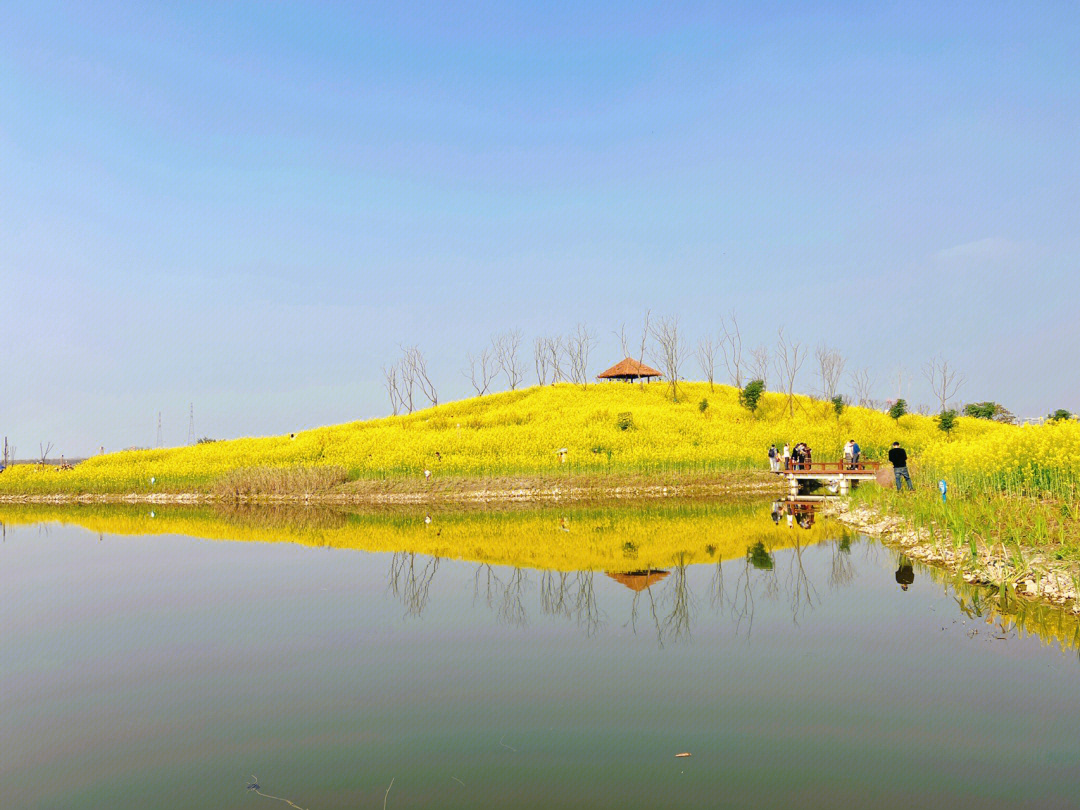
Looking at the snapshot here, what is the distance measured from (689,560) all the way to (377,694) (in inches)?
425

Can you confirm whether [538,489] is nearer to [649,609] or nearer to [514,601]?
[514,601]

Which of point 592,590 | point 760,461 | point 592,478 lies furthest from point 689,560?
point 760,461

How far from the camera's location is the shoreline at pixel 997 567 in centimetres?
1384

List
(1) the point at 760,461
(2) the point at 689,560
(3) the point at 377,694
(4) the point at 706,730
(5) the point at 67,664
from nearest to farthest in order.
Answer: (4) the point at 706,730, (3) the point at 377,694, (5) the point at 67,664, (2) the point at 689,560, (1) the point at 760,461

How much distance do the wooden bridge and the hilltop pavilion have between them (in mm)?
34495

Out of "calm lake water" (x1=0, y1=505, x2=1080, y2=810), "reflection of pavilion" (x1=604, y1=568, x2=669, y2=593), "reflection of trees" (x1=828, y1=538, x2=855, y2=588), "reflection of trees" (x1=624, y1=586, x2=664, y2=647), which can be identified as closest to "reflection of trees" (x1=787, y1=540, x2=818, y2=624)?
"calm lake water" (x1=0, y1=505, x2=1080, y2=810)

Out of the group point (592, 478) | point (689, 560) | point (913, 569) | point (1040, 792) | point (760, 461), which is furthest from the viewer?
point (760, 461)

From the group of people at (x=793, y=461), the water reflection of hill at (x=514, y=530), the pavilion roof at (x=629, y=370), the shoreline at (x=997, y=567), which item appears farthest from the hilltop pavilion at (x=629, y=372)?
the shoreline at (x=997, y=567)

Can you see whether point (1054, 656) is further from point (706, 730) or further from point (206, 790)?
point (206, 790)

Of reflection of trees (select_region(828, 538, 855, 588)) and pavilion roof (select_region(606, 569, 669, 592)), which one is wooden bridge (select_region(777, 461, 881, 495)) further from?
pavilion roof (select_region(606, 569, 669, 592))

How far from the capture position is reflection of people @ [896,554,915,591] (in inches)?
643

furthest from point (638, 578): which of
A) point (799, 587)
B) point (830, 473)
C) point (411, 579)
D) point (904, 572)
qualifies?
point (830, 473)

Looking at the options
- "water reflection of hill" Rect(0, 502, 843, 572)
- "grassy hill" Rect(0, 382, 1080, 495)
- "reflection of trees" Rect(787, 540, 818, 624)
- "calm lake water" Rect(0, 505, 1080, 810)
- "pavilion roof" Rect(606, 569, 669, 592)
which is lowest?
"calm lake water" Rect(0, 505, 1080, 810)

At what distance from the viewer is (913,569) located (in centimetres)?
1781
